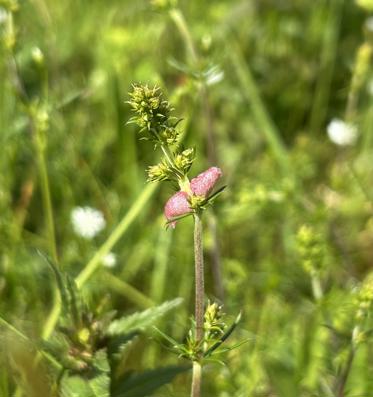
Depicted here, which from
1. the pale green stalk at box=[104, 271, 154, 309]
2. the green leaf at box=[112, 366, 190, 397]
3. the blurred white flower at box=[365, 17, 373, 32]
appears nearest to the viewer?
the green leaf at box=[112, 366, 190, 397]

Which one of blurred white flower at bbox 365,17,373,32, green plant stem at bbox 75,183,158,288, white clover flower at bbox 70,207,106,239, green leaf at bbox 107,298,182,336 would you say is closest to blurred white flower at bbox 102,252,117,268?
green plant stem at bbox 75,183,158,288

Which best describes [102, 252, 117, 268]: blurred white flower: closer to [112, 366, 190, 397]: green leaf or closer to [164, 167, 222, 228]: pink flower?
[112, 366, 190, 397]: green leaf

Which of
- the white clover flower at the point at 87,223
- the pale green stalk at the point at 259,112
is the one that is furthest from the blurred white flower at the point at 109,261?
the pale green stalk at the point at 259,112

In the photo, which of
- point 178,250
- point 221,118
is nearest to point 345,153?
point 221,118

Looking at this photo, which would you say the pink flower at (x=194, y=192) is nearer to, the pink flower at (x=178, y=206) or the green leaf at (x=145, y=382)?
the pink flower at (x=178, y=206)

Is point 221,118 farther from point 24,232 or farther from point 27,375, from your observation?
point 27,375

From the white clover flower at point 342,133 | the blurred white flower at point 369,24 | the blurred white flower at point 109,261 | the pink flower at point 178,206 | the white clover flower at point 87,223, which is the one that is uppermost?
the blurred white flower at point 369,24

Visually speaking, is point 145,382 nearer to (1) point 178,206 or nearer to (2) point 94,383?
(2) point 94,383

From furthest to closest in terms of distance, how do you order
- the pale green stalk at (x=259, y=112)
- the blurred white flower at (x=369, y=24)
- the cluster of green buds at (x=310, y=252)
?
the blurred white flower at (x=369, y=24) < the pale green stalk at (x=259, y=112) < the cluster of green buds at (x=310, y=252)
